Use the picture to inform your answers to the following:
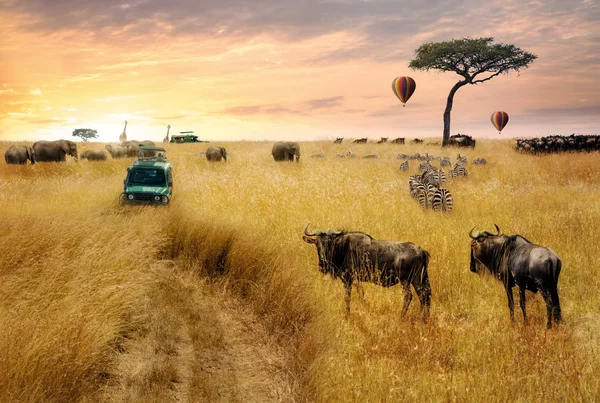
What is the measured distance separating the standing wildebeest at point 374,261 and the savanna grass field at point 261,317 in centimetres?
49

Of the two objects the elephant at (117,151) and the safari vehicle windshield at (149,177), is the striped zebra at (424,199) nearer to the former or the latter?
the safari vehicle windshield at (149,177)

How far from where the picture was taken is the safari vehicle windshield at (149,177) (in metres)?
12.8

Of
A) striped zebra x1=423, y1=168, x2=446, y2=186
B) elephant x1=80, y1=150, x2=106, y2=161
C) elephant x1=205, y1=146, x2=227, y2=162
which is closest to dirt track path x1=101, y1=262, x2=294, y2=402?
striped zebra x1=423, y1=168, x2=446, y2=186

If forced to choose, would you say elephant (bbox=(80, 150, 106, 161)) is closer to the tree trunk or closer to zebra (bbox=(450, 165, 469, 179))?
zebra (bbox=(450, 165, 469, 179))

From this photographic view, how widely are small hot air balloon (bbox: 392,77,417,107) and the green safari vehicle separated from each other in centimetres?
2952

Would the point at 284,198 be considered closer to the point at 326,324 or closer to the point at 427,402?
the point at 326,324

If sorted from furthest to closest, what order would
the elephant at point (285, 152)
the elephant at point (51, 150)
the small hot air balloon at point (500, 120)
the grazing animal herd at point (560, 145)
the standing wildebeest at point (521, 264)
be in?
1. the small hot air balloon at point (500, 120)
2. the grazing animal herd at point (560, 145)
3. the elephant at point (51, 150)
4. the elephant at point (285, 152)
5. the standing wildebeest at point (521, 264)

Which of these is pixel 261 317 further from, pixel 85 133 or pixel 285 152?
pixel 85 133

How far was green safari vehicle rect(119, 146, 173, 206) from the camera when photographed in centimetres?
1219

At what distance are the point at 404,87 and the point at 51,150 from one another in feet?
92.2

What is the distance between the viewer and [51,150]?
2948 cm

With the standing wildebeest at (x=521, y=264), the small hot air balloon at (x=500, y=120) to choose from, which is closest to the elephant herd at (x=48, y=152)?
the standing wildebeest at (x=521, y=264)

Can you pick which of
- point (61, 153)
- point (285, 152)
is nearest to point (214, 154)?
point (285, 152)

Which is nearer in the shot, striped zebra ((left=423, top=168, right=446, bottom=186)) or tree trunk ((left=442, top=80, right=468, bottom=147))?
striped zebra ((left=423, top=168, right=446, bottom=186))
